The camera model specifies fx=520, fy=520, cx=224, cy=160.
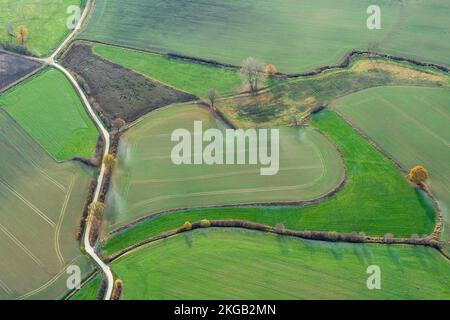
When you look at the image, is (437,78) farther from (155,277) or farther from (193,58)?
(155,277)

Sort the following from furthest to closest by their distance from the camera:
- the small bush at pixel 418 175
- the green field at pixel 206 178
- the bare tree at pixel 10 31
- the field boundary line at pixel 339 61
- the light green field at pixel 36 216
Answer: the bare tree at pixel 10 31 → the field boundary line at pixel 339 61 → the green field at pixel 206 178 → the small bush at pixel 418 175 → the light green field at pixel 36 216

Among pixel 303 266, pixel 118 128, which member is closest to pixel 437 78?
pixel 303 266

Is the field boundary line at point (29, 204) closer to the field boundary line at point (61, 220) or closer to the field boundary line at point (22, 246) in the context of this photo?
the field boundary line at point (61, 220)

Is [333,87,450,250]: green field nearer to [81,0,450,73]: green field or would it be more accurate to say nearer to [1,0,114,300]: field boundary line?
[81,0,450,73]: green field

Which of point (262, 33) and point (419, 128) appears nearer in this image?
point (419, 128)

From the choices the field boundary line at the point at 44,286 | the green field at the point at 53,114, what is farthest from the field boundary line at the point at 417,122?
the field boundary line at the point at 44,286

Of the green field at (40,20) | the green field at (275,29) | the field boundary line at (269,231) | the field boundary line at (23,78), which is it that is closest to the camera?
the field boundary line at (269,231)
